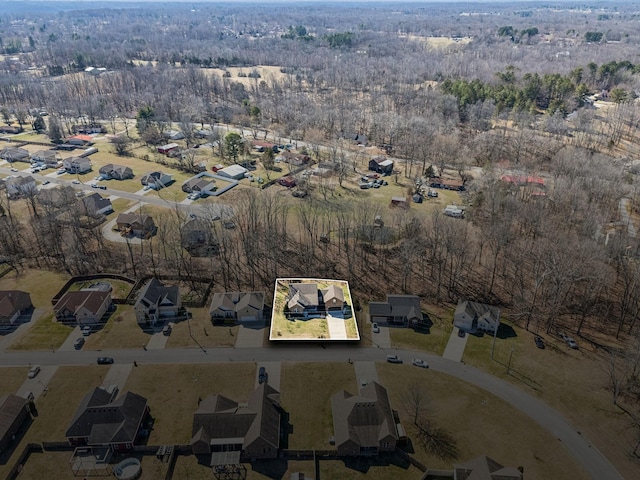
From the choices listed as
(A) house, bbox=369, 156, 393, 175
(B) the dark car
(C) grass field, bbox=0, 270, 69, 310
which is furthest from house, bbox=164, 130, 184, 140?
(B) the dark car

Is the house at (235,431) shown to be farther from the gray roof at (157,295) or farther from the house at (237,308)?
the gray roof at (157,295)

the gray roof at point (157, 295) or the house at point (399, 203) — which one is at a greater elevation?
the gray roof at point (157, 295)

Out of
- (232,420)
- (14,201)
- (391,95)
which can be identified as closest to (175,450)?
(232,420)

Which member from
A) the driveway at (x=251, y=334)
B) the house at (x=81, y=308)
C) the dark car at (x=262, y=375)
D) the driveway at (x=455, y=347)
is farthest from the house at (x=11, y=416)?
the driveway at (x=455, y=347)

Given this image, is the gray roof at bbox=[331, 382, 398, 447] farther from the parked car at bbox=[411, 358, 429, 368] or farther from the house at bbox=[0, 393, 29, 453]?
the house at bbox=[0, 393, 29, 453]

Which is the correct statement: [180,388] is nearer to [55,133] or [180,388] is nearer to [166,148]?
[166,148]

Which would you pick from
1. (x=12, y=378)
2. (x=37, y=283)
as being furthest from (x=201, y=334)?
(x=37, y=283)
